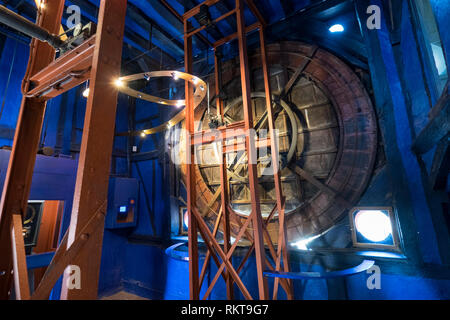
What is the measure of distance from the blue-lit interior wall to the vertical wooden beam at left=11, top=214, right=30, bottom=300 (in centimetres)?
269

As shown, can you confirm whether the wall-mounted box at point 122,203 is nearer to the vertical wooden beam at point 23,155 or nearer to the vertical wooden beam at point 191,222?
the vertical wooden beam at point 191,222

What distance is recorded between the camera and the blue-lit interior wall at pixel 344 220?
2859mm

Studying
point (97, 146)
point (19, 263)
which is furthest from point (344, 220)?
point (19, 263)

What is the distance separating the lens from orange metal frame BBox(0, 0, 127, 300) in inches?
49.6

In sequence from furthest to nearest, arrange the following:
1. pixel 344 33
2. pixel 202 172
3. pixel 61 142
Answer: pixel 61 142 → pixel 202 172 → pixel 344 33

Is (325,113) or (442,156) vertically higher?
(325,113)

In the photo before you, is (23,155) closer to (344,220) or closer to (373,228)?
(344,220)

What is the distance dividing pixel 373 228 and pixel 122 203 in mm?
5676

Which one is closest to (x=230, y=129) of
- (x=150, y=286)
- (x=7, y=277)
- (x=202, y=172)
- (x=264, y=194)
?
(x=264, y=194)

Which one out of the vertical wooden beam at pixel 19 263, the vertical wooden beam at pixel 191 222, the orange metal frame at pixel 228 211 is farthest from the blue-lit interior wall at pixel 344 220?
the vertical wooden beam at pixel 19 263

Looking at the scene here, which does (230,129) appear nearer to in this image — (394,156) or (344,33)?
(394,156)

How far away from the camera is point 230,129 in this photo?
3168 mm

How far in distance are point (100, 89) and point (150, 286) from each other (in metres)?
5.51

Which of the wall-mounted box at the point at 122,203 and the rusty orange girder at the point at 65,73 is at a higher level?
the rusty orange girder at the point at 65,73
